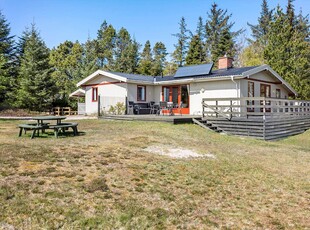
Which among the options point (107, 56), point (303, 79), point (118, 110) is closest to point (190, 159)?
point (118, 110)

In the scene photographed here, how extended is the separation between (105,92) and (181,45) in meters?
28.3

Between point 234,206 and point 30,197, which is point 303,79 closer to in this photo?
point 234,206

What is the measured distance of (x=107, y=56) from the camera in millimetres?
45469

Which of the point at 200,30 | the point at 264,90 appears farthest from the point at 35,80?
the point at 200,30

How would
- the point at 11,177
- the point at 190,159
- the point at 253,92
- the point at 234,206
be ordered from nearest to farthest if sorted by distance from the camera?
the point at 234,206
the point at 11,177
the point at 190,159
the point at 253,92

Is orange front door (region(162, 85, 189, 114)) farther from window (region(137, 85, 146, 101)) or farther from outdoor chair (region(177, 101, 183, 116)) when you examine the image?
window (region(137, 85, 146, 101))

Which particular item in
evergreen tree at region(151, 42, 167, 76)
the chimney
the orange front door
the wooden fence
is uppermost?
evergreen tree at region(151, 42, 167, 76)

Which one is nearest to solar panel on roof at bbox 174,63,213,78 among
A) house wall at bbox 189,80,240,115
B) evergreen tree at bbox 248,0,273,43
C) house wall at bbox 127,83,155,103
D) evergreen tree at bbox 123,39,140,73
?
house wall at bbox 189,80,240,115

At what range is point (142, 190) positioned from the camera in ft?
14.5

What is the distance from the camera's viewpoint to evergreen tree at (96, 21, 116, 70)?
4531 cm

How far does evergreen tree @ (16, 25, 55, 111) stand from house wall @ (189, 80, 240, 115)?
1417 centimetres

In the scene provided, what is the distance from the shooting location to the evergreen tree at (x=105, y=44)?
45.3 meters

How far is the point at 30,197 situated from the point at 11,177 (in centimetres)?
91

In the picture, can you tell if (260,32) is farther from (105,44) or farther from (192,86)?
(192,86)
